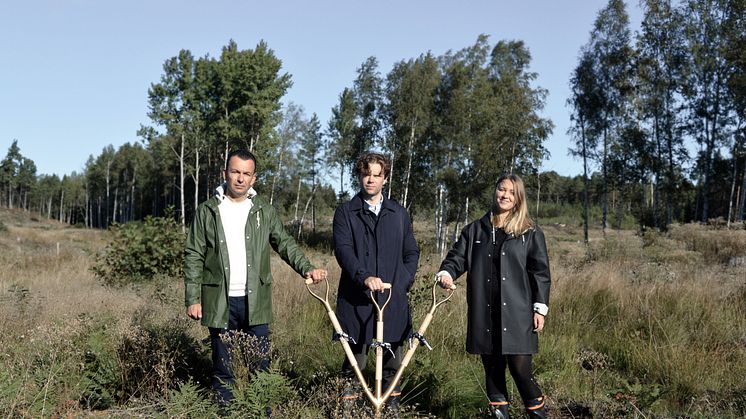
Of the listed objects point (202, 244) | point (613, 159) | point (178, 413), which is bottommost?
point (178, 413)

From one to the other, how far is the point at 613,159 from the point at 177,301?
86.6 feet

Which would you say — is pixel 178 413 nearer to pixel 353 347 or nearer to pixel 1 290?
pixel 353 347

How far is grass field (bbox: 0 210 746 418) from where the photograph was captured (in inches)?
146

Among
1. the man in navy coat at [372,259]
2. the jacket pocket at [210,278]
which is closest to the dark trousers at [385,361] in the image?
the man in navy coat at [372,259]

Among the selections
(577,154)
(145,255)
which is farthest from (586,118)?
(145,255)

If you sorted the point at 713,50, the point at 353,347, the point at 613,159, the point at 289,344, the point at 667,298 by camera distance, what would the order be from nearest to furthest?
the point at 353,347
the point at 289,344
the point at 667,298
the point at 713,50
the point at 613,159

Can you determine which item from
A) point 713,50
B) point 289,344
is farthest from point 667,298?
point 713,50

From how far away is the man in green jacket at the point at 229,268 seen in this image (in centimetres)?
374

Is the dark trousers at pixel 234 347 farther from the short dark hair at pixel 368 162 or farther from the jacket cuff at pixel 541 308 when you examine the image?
the jacket cuff at pixel 541 308

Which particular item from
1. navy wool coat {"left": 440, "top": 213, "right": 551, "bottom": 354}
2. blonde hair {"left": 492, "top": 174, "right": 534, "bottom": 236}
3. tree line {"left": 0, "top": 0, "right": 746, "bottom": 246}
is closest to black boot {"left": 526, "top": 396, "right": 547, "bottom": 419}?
navy wool coat {"left": 440, "top": 213, "right": 551, "bottom": 354}

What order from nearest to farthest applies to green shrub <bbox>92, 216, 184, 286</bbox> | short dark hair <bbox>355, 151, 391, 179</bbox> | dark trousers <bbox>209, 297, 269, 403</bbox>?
dark trousers <bbox>209, 297, 269, 403</bbox>
short dark hair <bbox>355, 151, 391, 179</bbox>
green shrub <bbox>92, 216, 184, 286</bbox>

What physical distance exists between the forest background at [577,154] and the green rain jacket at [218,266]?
59 cm

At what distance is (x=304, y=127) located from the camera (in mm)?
39969

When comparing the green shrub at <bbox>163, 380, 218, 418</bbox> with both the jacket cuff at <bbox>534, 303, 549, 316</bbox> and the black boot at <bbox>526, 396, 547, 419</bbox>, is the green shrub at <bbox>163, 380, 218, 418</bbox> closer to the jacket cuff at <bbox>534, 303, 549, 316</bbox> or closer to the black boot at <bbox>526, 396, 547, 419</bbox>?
the black boot at <bbox>526, 396, 547, 419</bbox>
